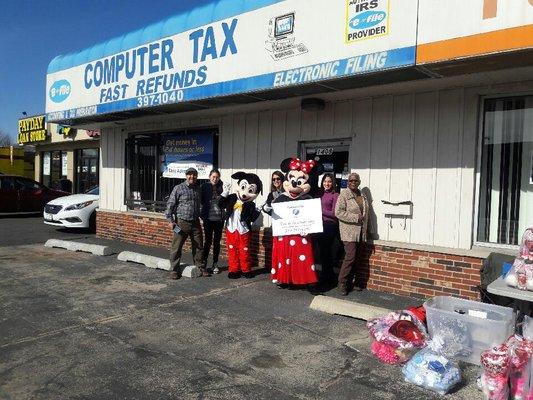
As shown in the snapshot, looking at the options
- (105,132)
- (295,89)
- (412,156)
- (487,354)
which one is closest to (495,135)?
(412,156)

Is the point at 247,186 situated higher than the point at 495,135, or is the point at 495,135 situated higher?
the point at 495,135

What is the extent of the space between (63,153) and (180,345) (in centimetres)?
2008

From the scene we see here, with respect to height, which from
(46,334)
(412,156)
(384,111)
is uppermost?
(384,111)

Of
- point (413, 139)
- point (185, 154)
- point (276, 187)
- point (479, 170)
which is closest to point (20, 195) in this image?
point (185, 154)

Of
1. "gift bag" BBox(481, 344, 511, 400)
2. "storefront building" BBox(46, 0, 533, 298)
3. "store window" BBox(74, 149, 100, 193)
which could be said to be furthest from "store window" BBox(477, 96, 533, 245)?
"store window" BBox(74, 149, 100, 193)

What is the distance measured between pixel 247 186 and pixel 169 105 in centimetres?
214

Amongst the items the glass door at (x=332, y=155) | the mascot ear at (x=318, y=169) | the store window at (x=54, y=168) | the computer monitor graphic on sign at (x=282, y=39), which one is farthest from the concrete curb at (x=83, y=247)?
the store window at (x=54, y=168)

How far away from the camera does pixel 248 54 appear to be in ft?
22.3

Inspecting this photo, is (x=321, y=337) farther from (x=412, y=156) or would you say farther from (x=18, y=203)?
(x=18, y=203)

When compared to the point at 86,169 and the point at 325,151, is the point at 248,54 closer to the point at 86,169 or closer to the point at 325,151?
the point at 325,151

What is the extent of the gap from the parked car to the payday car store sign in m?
8.69

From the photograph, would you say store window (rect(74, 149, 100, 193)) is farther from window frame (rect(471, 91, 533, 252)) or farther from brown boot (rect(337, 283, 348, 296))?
window frame (rect(471, 91, 533, 252))

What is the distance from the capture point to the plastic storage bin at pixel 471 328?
4.07 metres

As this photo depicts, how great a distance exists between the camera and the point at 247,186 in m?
7.25
